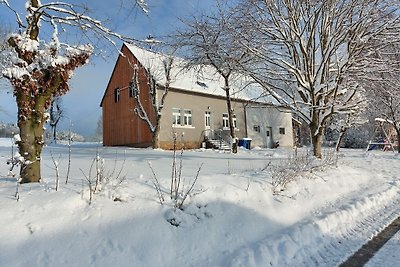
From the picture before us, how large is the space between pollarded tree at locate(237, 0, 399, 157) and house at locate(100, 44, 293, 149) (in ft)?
34.3

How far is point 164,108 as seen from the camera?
25.0 metres

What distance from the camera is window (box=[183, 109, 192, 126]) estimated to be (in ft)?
86.7

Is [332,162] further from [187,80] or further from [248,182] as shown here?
[187,80]

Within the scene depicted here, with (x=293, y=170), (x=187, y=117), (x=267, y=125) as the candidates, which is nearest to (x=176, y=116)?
(x=187, y=117)

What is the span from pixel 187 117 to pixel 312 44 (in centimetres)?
1619

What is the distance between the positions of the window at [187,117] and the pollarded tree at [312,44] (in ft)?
47.1

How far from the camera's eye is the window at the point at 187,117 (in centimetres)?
2642

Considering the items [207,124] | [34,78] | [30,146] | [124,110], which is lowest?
[30,146]

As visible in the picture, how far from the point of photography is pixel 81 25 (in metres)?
5.96

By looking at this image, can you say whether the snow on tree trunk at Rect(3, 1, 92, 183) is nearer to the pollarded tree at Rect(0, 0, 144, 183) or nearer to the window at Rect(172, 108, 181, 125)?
the pollarded tree at Rect(0, 0, 144, 183)

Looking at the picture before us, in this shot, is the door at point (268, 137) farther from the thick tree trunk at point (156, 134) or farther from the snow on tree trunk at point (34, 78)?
the snow on tree trunk at point (34, 78)

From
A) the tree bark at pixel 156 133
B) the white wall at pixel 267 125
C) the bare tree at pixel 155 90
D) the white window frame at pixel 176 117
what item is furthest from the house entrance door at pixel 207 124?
the tree bark at pixel 156 133

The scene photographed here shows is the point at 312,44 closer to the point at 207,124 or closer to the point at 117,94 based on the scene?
the point at 207,124

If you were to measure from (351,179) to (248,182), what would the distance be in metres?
4.81
